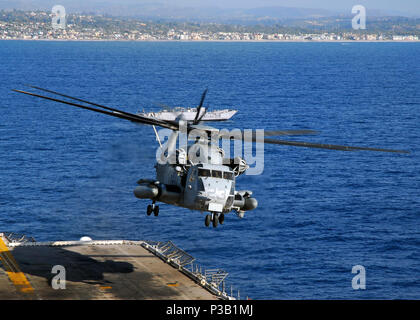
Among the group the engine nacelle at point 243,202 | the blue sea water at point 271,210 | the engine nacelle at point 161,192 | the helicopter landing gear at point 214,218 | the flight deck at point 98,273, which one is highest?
the engine nacelle at point 161,192

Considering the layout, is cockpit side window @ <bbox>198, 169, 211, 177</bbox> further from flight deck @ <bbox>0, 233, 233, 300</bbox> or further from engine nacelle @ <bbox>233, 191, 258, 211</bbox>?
flight deck @ <bbox>0, 233, 233, 300</bbox>

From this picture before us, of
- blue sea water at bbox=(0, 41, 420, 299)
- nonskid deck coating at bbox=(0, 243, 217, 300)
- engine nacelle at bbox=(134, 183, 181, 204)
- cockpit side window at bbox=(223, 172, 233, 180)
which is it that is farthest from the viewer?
blue sea water at bbox=(0, 41, 420, 299)

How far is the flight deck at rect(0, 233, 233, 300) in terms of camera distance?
58.4 metres

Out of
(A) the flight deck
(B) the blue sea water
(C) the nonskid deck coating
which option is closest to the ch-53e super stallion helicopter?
(B) the blue sea water

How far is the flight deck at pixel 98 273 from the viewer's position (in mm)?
58375

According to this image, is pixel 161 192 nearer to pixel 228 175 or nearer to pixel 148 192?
pixel 148 192

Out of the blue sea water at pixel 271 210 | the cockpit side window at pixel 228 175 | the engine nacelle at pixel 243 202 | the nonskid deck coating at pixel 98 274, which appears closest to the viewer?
the cockpit side window at pixel 228 175

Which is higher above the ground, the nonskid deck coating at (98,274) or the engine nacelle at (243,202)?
the engine nacelle at (243,202)

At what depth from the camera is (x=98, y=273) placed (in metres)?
64.9

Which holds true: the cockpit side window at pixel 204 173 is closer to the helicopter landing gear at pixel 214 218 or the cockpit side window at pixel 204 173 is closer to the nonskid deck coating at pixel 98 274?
the helicopter landing gear at pixel 214 218

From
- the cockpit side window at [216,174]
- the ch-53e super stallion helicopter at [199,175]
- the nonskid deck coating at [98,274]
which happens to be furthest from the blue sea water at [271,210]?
the nonskid deck coating at [98,274]

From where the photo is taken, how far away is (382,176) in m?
123

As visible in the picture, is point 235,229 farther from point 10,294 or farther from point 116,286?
point 10,294

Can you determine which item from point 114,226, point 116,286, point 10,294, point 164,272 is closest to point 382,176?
point 114,226
